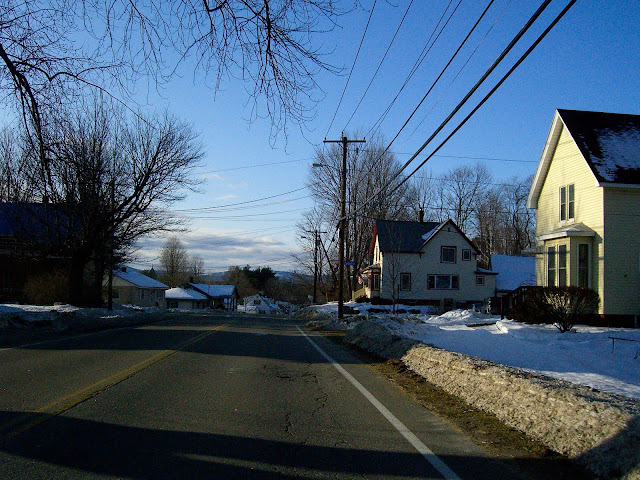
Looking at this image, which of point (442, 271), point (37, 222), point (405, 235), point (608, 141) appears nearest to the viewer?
point (608, 141)

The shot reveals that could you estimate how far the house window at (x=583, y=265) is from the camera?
21203 mm

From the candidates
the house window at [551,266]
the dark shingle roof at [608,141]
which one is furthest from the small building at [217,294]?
the dark shingle roof at [608,141]

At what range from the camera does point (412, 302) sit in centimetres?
4825

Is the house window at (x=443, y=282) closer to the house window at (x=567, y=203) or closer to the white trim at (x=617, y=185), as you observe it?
the house window at (x=567, y=203)

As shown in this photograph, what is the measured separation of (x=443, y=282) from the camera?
4984 cm

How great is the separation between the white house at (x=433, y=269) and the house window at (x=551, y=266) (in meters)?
25.0

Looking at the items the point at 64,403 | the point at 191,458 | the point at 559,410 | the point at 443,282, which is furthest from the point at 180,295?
the point at 559,410

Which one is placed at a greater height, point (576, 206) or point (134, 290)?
point (576, 206)

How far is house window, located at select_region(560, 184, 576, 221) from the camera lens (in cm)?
2238

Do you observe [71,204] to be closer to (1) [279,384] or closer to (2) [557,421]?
(1) [279,384]

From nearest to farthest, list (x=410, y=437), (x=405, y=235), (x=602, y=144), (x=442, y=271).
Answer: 1. (x=410, y=437)
2. (x=602, y=144)
3. (x=442, y=271)
4. (x=405, y=235)

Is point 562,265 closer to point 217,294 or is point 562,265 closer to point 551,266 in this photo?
point 551,266

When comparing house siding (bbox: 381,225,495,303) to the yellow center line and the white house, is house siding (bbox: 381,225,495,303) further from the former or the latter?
the yellow center line

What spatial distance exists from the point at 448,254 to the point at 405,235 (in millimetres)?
4293
